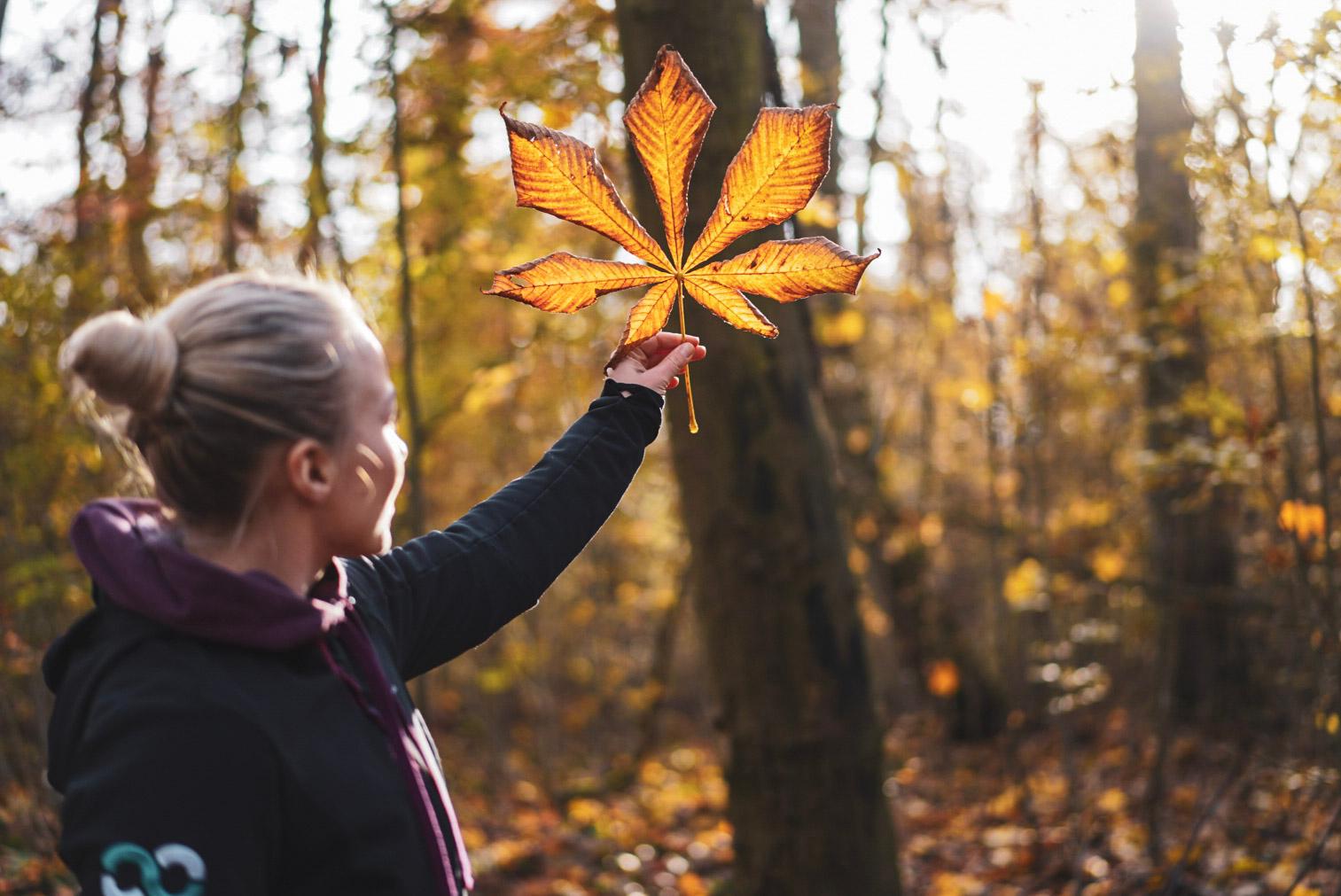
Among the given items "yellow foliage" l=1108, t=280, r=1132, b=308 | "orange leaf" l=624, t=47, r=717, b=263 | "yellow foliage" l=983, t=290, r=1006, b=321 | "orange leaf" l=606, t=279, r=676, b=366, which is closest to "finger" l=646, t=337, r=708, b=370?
"orange leaf" l=606, t=279, r=676, b=366

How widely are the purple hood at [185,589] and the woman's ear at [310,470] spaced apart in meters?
0.10

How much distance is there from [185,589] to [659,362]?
72 centimetres

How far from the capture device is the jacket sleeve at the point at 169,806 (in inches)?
37.3

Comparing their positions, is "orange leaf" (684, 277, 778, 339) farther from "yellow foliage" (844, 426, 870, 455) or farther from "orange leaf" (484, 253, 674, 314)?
"yellow foliage" (844, 426, 870, 455)

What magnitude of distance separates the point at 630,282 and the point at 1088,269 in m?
6.88

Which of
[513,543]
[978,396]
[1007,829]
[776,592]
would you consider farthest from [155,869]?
[1007,829]

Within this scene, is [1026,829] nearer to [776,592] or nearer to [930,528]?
[930,528]

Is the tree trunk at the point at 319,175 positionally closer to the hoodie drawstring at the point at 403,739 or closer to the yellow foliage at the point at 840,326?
the yellow foliage at the point at 840,326

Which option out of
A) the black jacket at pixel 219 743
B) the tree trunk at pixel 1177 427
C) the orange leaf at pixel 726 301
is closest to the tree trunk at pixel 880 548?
the tree trunk at pixel 1177 427

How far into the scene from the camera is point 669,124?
112 centimetres

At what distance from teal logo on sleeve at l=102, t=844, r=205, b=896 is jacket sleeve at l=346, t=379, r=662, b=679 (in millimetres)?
518

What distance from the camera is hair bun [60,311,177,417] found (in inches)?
41.6

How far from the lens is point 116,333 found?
3.47ft

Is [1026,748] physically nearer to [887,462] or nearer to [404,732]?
[887,462]
